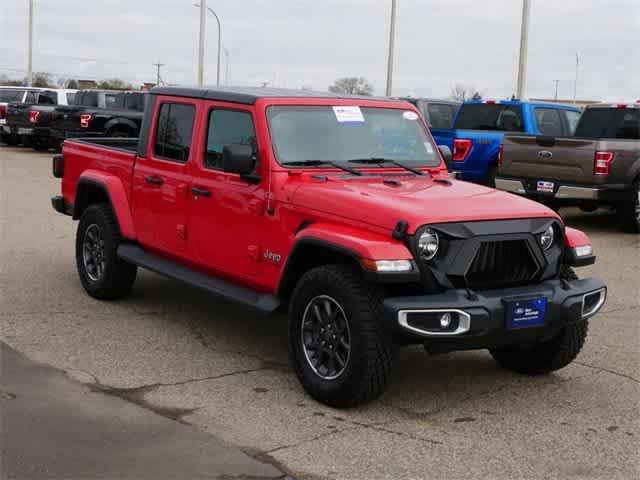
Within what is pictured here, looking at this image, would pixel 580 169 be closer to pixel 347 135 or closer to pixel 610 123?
pixel 610 123

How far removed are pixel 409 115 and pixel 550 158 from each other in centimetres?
654

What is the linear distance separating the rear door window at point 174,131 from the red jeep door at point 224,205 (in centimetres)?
24

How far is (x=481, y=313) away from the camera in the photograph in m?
5.11

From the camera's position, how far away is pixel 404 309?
502cm

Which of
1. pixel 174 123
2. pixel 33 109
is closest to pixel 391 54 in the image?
pixel 33 109

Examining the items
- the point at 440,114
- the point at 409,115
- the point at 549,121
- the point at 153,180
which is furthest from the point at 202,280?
the point at 440,114

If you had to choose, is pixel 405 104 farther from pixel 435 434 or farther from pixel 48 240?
pixel 48 240

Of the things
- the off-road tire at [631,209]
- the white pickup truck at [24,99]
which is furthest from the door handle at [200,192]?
the white pickup truck at [24,99]

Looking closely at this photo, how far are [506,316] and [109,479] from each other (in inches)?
90.1

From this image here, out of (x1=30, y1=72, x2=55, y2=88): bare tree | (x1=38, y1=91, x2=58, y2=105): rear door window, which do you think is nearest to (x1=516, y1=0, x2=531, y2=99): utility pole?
(x1=38, y1=91, x2=58, y2=105): rear door window

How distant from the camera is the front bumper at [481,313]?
5.05 meters

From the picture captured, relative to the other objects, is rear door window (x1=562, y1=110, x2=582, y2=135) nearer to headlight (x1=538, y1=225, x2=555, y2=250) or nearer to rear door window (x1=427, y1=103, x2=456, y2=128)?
rear door window (x1=427, y1=103, x2=456, y2=128)

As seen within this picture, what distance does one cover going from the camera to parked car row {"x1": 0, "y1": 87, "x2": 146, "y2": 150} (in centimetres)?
2348

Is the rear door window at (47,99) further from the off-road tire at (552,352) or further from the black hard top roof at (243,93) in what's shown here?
the off-road tire at (552,352)
